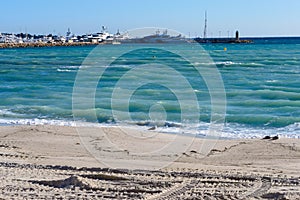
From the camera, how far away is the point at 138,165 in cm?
877

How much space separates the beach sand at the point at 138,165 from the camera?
691 cm

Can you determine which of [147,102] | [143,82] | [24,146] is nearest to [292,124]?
[147,102]

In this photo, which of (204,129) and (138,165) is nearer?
(138,165)

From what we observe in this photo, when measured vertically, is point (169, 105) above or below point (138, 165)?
below

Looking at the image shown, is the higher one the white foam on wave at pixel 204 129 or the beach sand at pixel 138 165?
the beach sand at pixel 138 165

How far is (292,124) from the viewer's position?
14.0 metres

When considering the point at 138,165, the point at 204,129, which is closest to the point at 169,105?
the point at 204,129

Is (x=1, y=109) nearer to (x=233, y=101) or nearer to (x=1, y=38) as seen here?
(x=233, y=101)

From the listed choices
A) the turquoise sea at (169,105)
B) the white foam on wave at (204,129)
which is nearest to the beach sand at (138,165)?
the white foam on wave at (204,129)

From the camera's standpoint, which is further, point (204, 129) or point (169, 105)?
point (169, 105)

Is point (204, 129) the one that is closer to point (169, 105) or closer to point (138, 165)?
point (169, 105)

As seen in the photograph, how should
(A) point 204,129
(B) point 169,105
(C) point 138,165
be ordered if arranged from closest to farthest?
(C) point 138,165 → (A) point 204,129 → (B) point 169,105

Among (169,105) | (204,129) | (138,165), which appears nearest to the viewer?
(138,165)

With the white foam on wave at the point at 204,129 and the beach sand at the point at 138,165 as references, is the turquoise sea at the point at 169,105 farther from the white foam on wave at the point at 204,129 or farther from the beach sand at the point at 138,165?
the beach sand at the point at 138,165
